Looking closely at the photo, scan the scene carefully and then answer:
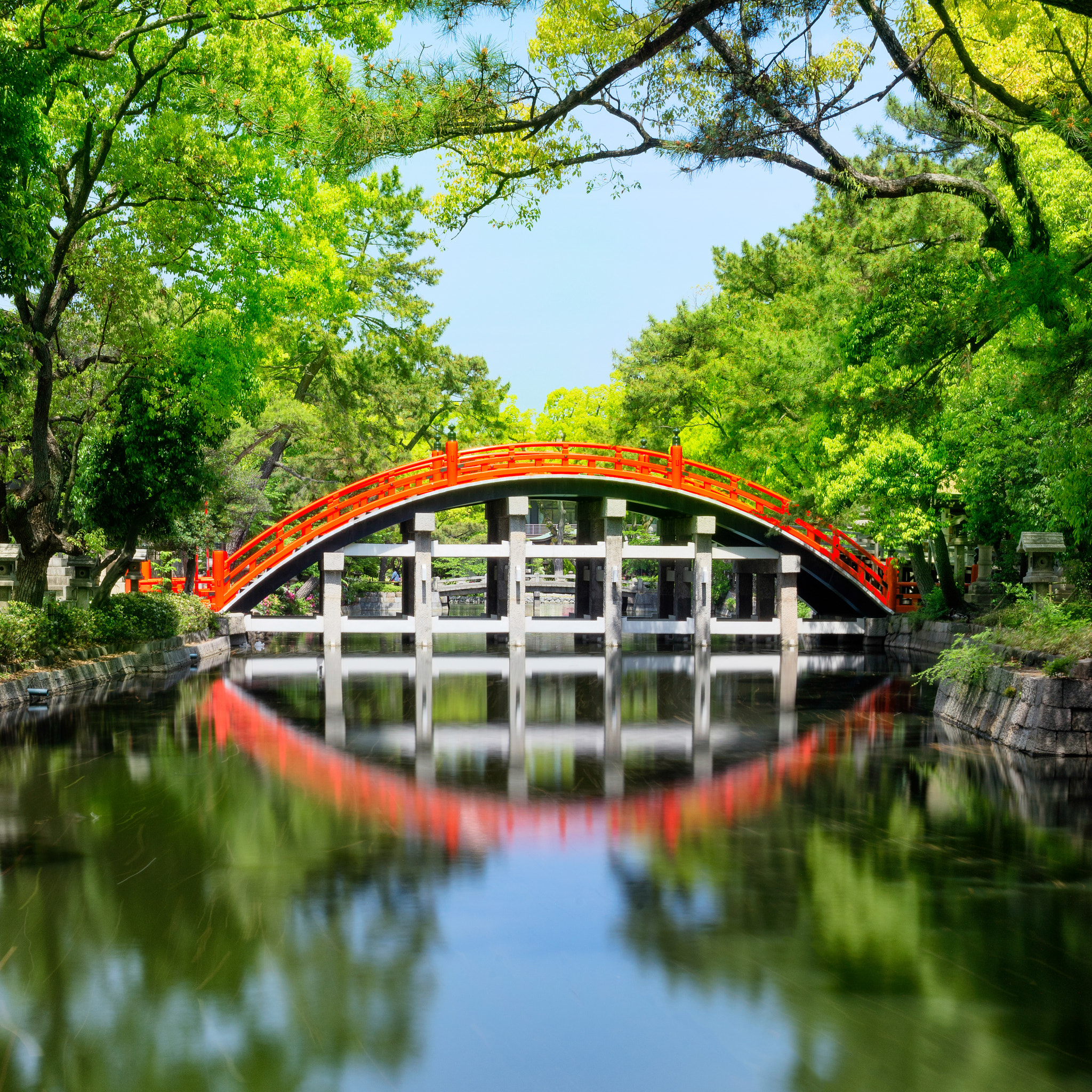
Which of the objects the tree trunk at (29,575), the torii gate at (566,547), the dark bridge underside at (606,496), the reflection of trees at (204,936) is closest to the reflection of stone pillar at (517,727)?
the reflection of trees at (204,936)

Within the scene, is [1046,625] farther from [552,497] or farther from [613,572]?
[552,497]

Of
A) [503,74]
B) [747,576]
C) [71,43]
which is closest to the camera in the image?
[503,74]

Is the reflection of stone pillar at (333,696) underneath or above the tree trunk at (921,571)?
underneath

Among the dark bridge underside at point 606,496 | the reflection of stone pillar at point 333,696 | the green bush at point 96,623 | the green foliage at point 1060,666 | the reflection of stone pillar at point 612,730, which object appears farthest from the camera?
the dark bridge underside at point 606,496

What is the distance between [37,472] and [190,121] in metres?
5.93

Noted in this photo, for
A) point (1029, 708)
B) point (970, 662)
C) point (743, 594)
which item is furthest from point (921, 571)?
point (1029, 708)

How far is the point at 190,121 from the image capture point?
53.1 feet

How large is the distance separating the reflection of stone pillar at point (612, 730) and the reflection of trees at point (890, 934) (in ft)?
5.94

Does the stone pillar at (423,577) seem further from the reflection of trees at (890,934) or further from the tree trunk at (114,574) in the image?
the reflection of trees at (890,934)

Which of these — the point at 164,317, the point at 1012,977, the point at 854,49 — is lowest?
the point at 1012,977

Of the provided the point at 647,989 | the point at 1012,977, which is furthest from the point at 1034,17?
the point at 647,989

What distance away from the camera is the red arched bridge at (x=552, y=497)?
25.5 m

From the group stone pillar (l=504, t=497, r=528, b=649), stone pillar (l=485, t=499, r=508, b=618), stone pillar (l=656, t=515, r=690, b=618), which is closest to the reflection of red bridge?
stone pillar (l=504, t=497, r=528, b=649)

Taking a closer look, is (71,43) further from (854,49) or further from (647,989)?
(647,989)
